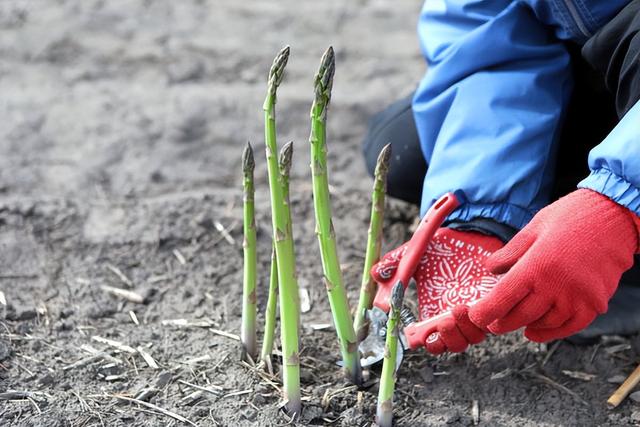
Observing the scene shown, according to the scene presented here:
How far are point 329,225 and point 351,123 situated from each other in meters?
1.14

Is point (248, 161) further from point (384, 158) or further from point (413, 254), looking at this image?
point (413, 254)

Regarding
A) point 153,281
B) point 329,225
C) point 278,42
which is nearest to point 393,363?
point 329,225

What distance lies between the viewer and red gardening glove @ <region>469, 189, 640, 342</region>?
1345mm

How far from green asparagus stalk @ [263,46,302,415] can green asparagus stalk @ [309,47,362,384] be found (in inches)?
2.1

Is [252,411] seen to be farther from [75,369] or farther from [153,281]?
[153,281]

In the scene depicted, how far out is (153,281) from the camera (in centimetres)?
192

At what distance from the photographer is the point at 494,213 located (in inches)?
64.8

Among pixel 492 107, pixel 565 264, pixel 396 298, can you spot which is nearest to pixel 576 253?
pixel 565 264

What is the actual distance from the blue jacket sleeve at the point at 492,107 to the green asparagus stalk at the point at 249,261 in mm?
370

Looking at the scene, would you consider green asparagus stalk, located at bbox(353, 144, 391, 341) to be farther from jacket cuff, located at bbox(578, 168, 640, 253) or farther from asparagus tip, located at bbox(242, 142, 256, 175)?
jacket cuff, located at bbox(578, 168, 640, 253)

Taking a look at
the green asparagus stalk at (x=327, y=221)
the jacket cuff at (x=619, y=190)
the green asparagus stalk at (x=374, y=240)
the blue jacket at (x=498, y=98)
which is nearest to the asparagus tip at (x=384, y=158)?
the green asparagus stalk at (x=374, y=240)

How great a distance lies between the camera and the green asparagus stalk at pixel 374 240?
1.50 meters

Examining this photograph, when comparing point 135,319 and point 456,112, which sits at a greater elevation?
point 456,112

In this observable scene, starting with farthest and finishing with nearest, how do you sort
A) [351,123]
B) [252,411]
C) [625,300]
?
[351,123], [625,300], [252,411]
